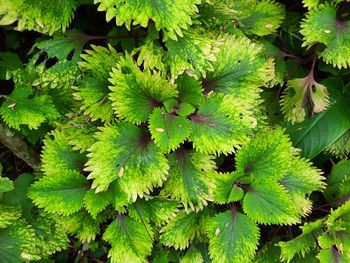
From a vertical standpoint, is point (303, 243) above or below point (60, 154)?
below

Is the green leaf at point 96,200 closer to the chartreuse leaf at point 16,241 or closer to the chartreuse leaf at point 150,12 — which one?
the chartreuse leaf at point 16,241

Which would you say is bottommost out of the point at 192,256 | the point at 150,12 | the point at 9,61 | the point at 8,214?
the point at 192,256

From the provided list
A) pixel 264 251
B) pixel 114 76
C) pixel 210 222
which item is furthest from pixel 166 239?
pixel 114 76

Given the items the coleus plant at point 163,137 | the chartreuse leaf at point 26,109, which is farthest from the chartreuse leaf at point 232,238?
the chartreuse leaf at point 26,109

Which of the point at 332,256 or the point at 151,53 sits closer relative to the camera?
the point at 151,53

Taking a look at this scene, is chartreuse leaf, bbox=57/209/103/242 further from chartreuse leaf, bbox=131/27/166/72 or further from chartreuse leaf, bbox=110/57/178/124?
chartreuse leaf, bbox=131/27/166/72

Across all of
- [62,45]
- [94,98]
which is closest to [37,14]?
[62,45]

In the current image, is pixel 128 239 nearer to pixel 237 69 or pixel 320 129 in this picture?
pixel 237 69
